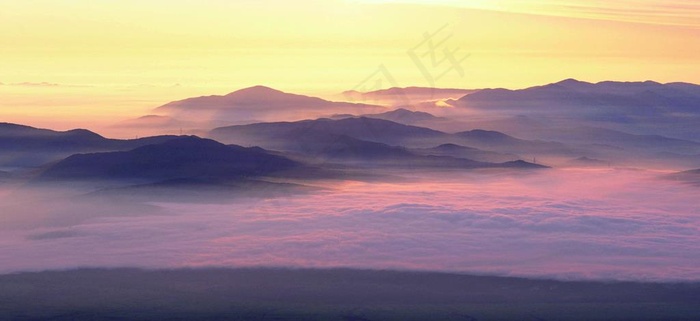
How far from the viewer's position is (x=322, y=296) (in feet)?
312

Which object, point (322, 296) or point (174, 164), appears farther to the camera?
point (174, 164)

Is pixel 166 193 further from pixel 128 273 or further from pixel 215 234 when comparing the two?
pixel 128 273

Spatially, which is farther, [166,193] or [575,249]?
[166,193]

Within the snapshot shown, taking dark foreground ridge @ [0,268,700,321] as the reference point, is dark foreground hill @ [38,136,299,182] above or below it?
above

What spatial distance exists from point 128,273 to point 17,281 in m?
10.1

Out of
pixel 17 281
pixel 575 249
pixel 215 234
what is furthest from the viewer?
pixel 215 234

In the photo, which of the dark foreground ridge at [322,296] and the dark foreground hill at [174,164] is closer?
the dark foreground ridge at [322,296]

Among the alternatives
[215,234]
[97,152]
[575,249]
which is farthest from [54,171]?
[575,249]

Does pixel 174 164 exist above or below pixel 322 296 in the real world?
above

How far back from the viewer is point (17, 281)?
101m

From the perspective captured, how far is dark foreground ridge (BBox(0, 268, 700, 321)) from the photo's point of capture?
86250mm

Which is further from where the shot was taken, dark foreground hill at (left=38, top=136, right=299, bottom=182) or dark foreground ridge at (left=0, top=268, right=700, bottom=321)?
dark foreground hill at (left=38, top=136, right=299, bottom=182)

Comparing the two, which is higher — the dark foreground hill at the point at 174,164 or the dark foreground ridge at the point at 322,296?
the dark foreground hill at the point at 174,164

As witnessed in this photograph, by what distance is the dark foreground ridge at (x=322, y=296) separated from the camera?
283 ft
